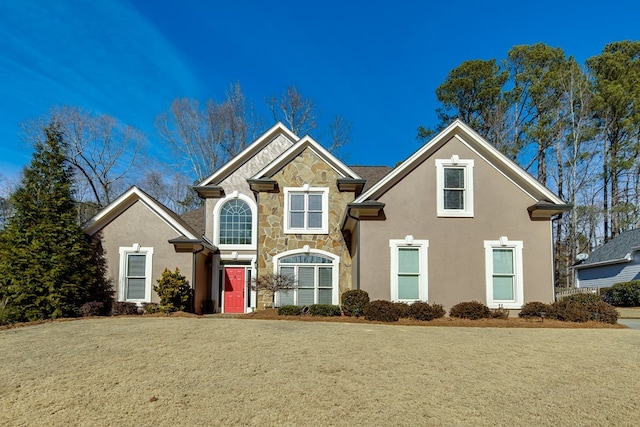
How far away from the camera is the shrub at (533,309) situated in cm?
1367

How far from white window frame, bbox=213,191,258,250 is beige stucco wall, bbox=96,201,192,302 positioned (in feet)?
8.11

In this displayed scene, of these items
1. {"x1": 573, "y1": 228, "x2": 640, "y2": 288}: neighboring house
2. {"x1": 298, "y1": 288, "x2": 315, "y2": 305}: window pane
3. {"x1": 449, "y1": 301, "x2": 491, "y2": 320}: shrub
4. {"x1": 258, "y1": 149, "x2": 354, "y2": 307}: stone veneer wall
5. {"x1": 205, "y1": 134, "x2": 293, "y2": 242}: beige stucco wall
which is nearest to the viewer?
{"x1": 449, "y1": 301, "x2": 491, "y2": 320}: shrub

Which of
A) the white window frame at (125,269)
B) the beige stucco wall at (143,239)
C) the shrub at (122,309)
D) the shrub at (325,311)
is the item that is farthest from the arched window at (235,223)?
the shrub at (325,311)

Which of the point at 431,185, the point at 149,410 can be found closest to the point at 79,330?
the point at 149,410

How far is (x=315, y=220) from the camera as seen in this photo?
1786 cm

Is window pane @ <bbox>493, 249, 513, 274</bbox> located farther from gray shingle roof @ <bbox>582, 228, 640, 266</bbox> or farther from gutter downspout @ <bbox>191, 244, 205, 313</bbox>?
gray shingle roof @ <bbox>582, 228, 640, 266</bbox>

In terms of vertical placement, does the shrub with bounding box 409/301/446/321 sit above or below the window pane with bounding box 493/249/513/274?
below

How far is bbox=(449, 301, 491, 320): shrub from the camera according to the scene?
531 inches

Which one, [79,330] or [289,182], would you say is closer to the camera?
[79,330]

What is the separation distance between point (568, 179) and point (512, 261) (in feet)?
74.1

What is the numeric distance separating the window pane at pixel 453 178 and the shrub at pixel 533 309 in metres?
4.44

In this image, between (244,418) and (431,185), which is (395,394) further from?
(431,185)

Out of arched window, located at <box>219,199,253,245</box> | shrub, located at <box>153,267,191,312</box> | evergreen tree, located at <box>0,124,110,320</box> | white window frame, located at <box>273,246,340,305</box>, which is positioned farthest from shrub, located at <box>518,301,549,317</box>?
evergreen tree, located at <box>0,124,110,320</box>

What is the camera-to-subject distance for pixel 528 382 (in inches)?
256
